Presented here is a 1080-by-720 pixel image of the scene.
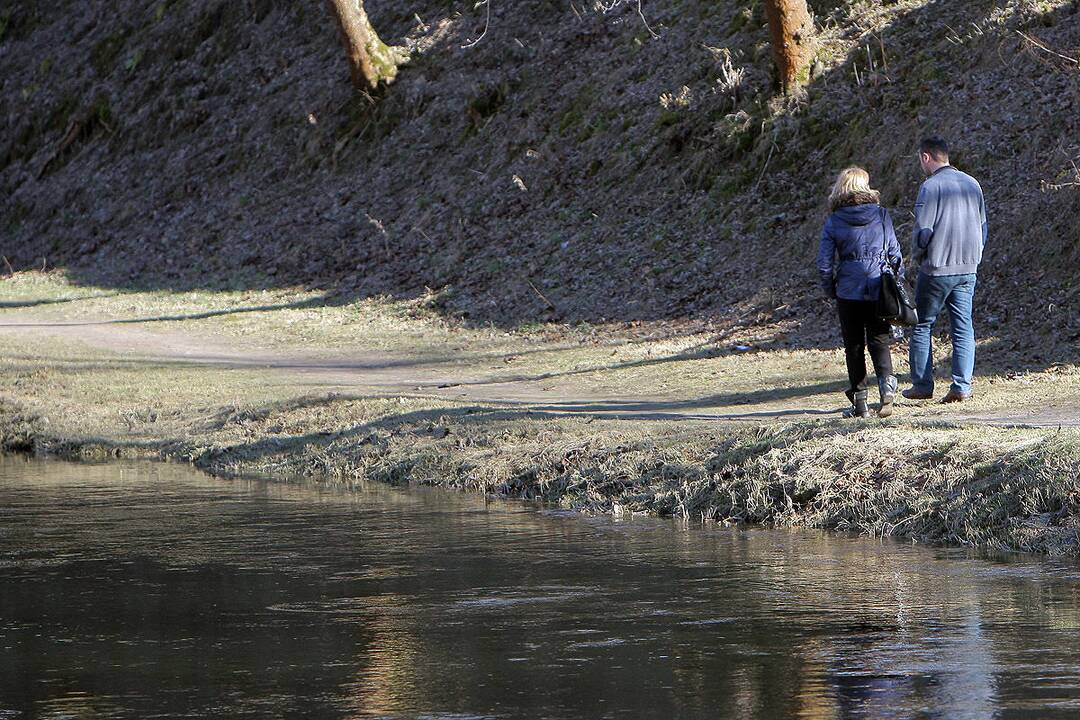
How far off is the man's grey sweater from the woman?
0.30 meters

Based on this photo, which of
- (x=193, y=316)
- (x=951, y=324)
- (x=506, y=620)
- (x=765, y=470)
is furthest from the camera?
(x=193, y=316)

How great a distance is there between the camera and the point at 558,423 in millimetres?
12195

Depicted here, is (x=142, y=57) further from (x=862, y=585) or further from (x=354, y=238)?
(x=862, y=585)

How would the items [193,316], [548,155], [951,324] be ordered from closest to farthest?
1. [951,324]
2. [193,316]
3. [548,155]

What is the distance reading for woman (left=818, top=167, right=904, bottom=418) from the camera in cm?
1117

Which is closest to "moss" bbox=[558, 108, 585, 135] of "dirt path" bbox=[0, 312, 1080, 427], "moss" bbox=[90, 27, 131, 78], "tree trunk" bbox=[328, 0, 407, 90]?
"tree trunk" bbox=[328, 0, 407, 90]

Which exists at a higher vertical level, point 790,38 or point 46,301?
point 790,38

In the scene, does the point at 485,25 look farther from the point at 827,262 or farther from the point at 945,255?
the point at 827,262

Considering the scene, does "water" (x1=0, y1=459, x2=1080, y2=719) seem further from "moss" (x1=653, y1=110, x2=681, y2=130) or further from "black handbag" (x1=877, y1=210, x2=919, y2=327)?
"moss" (x1=653, y1=110, x2=681, y2=130)

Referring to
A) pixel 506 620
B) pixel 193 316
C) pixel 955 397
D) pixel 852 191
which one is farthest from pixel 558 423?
pixel 193 316

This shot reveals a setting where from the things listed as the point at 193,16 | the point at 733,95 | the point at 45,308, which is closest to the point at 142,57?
the point at 193,16

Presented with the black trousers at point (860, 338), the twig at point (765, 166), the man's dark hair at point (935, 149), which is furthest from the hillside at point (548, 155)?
the man's dark hair at point (935, 149)

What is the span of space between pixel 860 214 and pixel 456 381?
668 centimetres

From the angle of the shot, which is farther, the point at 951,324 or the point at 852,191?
the point at 951,324
